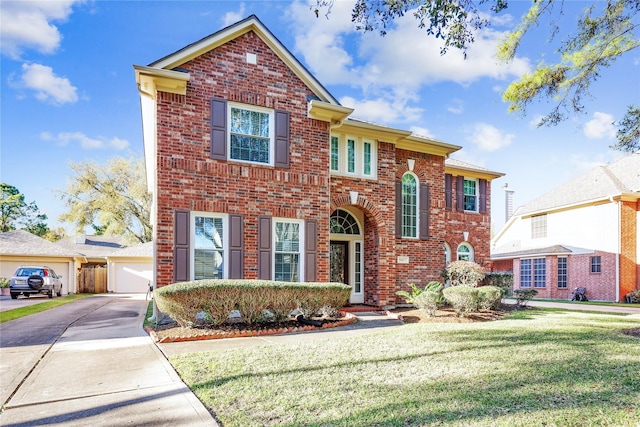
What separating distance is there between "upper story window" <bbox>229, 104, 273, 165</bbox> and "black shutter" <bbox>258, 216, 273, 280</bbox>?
5.51 ft

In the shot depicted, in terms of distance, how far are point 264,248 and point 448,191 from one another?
30.7 feet

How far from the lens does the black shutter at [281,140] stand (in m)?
10.8

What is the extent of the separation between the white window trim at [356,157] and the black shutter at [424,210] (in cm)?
239

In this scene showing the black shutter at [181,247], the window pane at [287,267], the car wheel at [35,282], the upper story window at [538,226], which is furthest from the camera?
the upper story window at [538,226]

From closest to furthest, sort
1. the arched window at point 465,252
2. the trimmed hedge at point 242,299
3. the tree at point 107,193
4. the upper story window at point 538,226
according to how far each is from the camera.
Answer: the trimmed hedge at point 242,299
the arched window at point 465,252
the upper story window at point 538,226
the tree at point 107,193

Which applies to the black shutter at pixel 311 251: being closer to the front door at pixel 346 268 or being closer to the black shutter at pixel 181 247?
the front door at pixel 346 268

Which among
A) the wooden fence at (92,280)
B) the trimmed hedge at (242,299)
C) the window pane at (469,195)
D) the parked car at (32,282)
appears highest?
the window pane at (469,195)

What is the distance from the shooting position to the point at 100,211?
103 ft

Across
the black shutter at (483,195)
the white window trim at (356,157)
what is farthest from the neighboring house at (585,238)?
the white window trim at (356,157)

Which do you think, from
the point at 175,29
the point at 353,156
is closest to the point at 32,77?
the point at 175,29

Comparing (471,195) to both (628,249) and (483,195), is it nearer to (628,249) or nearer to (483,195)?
(483,195)

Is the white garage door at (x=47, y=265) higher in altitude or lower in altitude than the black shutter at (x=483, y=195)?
lower

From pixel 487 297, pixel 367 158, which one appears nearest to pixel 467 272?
pixel 487 297

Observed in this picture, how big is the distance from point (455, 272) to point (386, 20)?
935cm
